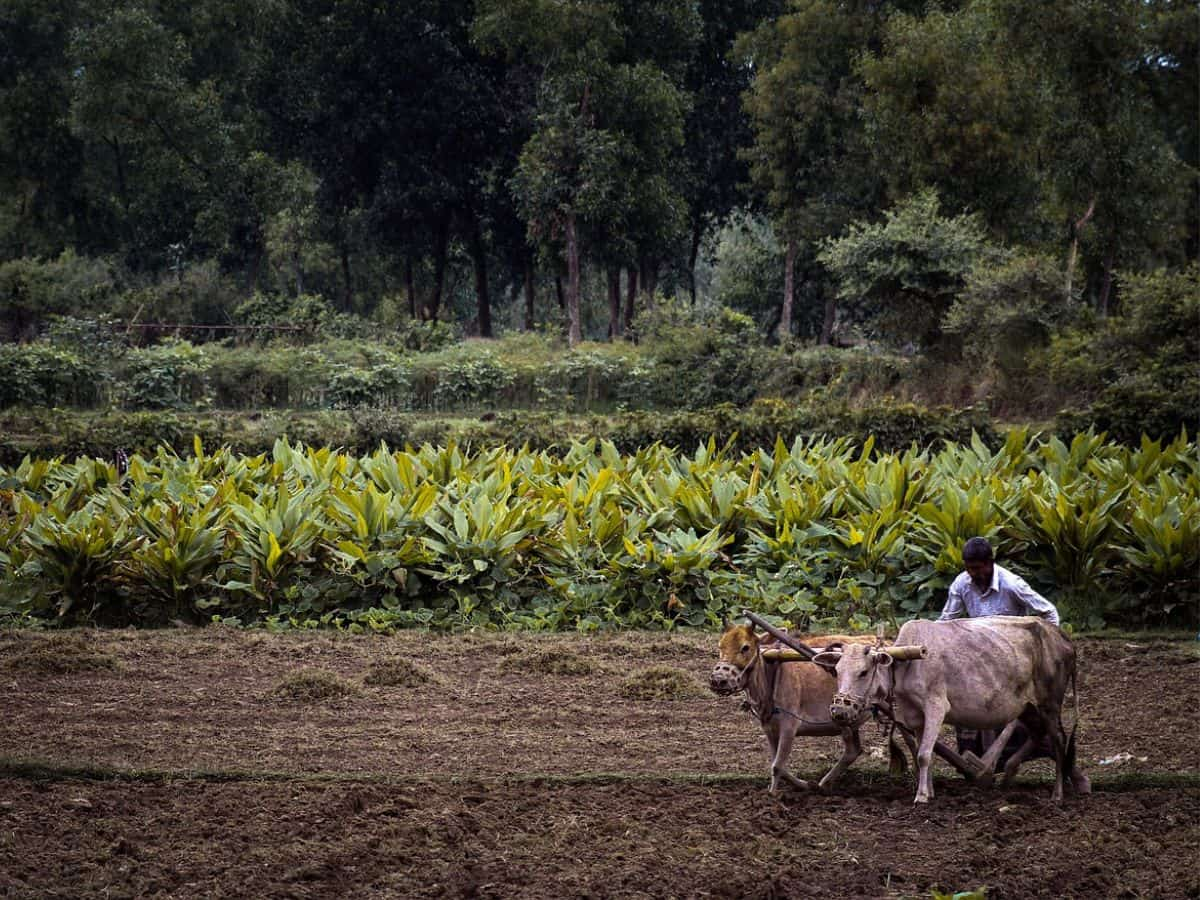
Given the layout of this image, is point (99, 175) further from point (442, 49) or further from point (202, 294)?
point (442, 49)

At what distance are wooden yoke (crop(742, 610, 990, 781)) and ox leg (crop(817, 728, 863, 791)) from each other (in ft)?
0.56

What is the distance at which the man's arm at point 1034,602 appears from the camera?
5801mm

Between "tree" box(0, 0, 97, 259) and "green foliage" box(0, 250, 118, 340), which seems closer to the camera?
"green foliage" box(0, 250, 118, 340)

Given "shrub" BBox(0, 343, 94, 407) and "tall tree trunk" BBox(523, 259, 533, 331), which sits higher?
"tall tree trunk" BBox(523, 259, 533, 331)

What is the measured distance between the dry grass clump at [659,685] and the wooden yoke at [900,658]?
2125mm

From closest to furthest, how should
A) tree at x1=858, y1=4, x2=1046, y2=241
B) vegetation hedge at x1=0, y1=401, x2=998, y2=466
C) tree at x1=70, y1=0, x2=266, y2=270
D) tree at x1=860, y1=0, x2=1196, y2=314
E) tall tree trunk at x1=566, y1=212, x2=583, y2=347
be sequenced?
1. vegetation hedge at x1=0, y1=401, x2=998, y2=466
2. tree at x1=860, y1=0, x2=1196, y2=314
3. tree at x1=858, y1=4, x2=1046, y2=241
4. tall tree trunk at x1=566, y1=212, x2=583, y2=347
5. tree at x1=70, y1=0, x2=266, y2=270

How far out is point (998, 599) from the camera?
19.6 ft

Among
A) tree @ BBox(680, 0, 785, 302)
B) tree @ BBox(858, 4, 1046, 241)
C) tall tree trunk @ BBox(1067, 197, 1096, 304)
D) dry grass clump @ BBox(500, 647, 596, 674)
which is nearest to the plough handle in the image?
dry grass clump @ BBox(500, 647, 596, 674)

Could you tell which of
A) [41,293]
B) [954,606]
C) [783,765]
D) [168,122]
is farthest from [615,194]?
[783,765]

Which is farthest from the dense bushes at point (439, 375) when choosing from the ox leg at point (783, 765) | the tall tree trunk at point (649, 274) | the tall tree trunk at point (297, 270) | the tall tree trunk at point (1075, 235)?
the tall tree trunk at point (297, 270)

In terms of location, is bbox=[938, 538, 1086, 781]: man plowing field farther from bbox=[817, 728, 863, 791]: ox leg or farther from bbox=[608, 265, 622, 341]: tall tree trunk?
bbox=[608, 265, 622, 341]: tall tree trunk

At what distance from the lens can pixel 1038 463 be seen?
1138cm

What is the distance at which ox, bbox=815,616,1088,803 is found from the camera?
5.17 m

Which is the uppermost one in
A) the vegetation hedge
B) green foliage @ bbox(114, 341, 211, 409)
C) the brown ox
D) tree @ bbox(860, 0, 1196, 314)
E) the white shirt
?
tree @ bbox(860, 0, 1196, 314)
